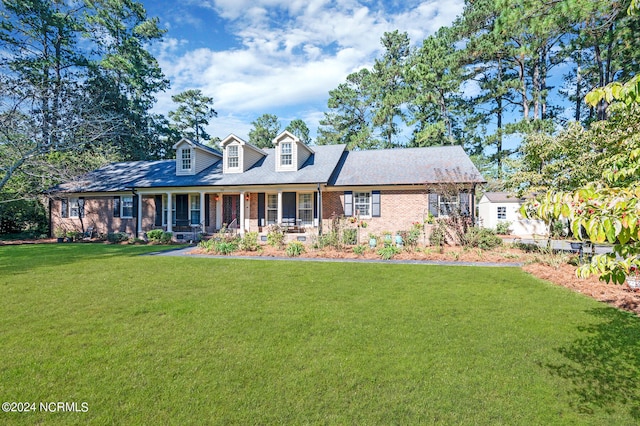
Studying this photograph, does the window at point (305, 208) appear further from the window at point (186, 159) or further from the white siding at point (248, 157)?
the window at point (186, 159)

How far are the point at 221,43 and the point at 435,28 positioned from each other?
21.3 meters

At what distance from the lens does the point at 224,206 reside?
19.6 m

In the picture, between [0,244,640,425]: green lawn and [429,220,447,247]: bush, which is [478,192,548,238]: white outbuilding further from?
[0,244,640,425]: green lawn

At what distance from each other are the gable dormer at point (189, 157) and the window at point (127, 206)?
11.7 ft

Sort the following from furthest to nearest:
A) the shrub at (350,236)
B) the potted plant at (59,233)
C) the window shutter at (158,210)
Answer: the window shutter at (158,210) < the potted plant at (59,233) < the shrub at (350,236)

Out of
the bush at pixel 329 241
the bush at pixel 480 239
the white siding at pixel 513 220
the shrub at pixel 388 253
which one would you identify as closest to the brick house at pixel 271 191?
the bush at pixel 480 239

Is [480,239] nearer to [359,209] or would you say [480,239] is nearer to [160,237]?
[359,209]

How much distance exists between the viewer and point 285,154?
62.2 ft

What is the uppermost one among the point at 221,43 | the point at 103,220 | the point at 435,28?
the point at 435,28

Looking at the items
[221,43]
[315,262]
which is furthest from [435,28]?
[315,262]

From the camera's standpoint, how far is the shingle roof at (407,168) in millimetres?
16188

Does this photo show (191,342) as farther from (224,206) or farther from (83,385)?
(224,206)

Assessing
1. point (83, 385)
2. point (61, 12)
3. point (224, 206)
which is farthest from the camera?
point (61, 12)

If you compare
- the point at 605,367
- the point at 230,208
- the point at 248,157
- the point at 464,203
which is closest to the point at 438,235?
the point at 464,203
